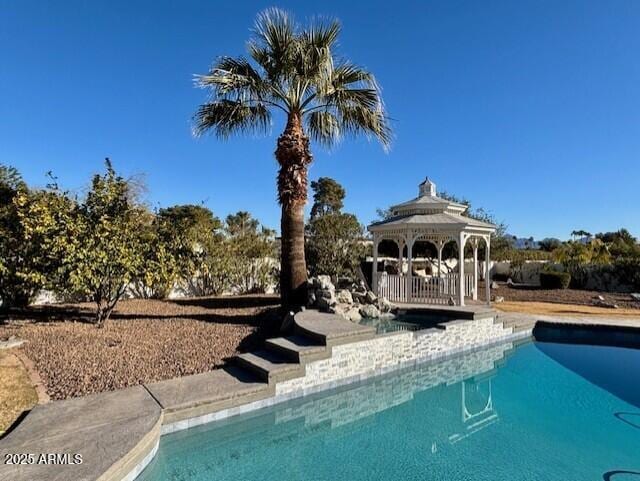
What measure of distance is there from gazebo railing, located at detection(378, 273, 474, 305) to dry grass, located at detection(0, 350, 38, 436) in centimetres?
1089

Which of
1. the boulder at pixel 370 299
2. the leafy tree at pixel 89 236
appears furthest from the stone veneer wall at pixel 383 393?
the leafy tree at pixel 89 236

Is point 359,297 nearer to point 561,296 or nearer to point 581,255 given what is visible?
point 561,296

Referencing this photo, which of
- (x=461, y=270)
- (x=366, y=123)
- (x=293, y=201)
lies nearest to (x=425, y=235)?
(x=461, y=270)

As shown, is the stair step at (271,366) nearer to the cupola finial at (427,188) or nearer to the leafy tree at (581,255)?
the cupola finial at (427,188)

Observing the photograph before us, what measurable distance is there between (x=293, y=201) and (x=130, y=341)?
5500 mm

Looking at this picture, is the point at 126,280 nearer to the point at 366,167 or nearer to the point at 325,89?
the point at 325,89

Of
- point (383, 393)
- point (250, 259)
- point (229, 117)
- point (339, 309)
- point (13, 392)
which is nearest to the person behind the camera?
point (13, 392)

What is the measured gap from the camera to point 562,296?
58.3 ft

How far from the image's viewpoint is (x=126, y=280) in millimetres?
8969

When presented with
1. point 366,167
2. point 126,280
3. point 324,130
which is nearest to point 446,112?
point 366,167

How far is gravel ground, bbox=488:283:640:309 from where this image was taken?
54.2 feet

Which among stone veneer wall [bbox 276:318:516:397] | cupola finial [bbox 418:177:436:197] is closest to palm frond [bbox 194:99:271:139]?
stone veneer wall [bbox 276:318:516:397]

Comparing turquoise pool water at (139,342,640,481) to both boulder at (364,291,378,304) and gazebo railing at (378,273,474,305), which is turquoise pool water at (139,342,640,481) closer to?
boulder at (364,291,378,304)

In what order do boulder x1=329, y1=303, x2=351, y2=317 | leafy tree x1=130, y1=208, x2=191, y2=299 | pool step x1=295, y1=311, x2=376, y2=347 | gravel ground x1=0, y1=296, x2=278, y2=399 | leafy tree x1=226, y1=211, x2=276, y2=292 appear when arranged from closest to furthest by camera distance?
gravel ground x1=0, y1=296, x2=278, y2=399 < pool step x1=295, y1=311, x2=376, y2=347 < leafy tree x1=130, y1=208, x2=191, y2=299 < boulder x1=329, y1=303, x2=351, y2=317 < leafy tree x1=226, y1=211, x2=276, y2=292
